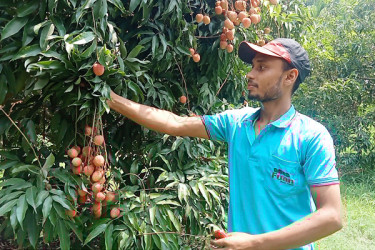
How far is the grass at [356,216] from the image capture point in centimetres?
290

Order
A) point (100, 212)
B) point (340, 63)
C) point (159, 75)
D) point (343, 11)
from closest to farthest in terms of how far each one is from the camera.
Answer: point (100, 212), point (159, 75), point (340, 63), point (343, 11)

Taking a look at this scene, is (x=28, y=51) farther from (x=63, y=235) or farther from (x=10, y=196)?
(x=63, y=235)

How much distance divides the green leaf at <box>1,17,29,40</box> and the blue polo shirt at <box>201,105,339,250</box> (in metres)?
0.73

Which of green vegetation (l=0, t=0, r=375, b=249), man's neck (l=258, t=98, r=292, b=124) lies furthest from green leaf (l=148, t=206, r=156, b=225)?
man's neck (l=258, t=98, r=292, b=124)

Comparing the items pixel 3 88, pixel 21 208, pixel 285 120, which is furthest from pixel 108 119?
pixel 285 120

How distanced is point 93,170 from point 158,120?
0.30 metres

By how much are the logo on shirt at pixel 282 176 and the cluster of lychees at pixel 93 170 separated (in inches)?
20.0

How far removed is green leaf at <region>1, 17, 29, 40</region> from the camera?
1.09 meters

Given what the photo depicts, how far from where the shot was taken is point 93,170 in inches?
48.6

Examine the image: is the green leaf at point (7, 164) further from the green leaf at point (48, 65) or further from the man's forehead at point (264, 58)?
the man's forehead at point (264, 58)

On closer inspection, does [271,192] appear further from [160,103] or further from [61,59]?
[61,59]

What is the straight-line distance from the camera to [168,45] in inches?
59.3

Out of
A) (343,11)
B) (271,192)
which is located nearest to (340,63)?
(343,11)

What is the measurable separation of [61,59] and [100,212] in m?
0.51
